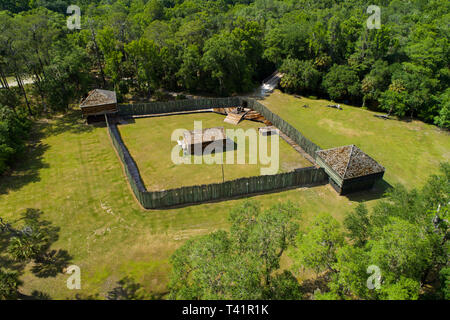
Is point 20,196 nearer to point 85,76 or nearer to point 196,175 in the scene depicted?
point 196,175

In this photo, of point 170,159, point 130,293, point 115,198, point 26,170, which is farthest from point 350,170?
point 26,170

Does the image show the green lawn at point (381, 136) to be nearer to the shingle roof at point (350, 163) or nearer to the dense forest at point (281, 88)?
the dense forest at point (281, 88)

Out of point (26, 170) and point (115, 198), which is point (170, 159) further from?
point (26, 170)

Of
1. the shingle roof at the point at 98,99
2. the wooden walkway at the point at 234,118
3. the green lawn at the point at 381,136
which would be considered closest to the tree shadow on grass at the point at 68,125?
the shingle roof at the point at 98,99

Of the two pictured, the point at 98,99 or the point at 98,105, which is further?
the point at 98,99

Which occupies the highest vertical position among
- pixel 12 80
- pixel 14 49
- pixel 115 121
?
pixel 14 49
